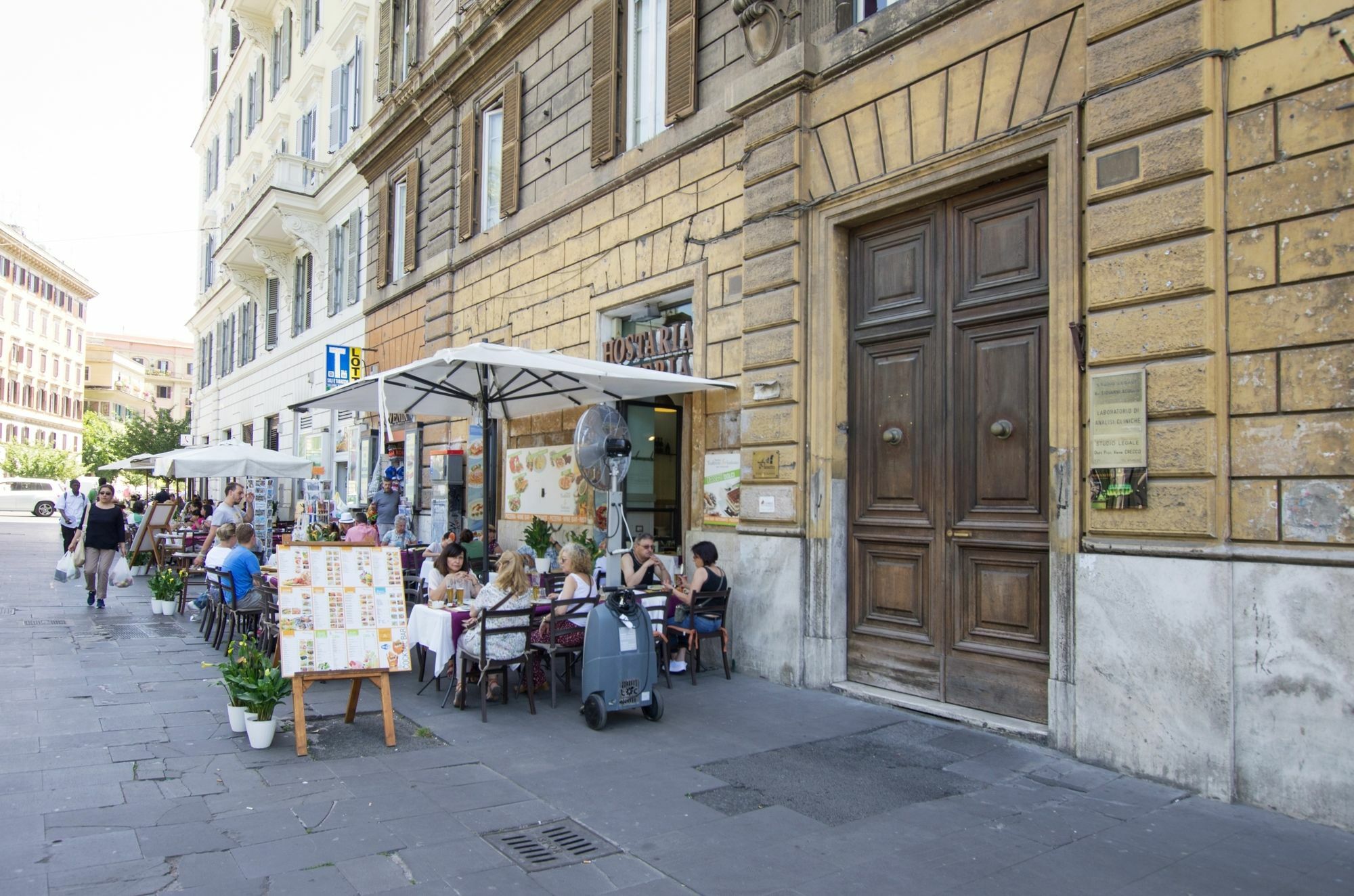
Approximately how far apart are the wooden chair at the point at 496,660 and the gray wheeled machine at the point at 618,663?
582mm

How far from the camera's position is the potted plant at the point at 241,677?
579cm

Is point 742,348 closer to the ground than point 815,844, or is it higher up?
higher up

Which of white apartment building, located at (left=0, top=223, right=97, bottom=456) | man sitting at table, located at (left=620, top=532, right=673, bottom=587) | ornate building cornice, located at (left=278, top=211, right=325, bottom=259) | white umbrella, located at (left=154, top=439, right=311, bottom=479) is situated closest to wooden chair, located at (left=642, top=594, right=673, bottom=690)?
man sitting at table, located at (left=620, top=532, right=673, bottom=587)

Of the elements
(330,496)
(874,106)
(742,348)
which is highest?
(874,106)

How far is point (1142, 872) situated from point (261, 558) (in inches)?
508

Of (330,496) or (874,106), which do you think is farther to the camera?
(330,496)

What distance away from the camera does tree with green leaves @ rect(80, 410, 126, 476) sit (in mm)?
58406

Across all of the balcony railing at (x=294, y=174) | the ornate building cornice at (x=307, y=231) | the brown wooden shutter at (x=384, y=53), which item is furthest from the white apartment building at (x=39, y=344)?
the brown wooden shutter at (x=384, y=53)

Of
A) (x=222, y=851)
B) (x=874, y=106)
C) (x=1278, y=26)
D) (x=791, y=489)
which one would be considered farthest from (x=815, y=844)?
(x=874, y=106)

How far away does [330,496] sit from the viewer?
19.0 metres

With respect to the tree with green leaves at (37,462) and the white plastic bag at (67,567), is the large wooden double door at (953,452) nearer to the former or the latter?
the white plastic bag at (67,567)

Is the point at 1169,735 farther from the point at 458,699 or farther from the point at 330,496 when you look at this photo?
the point at 330,496

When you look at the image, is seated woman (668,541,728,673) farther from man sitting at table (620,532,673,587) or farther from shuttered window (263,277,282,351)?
shuttered window (263,277,282,351)

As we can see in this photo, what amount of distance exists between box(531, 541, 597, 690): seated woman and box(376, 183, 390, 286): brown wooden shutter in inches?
471
